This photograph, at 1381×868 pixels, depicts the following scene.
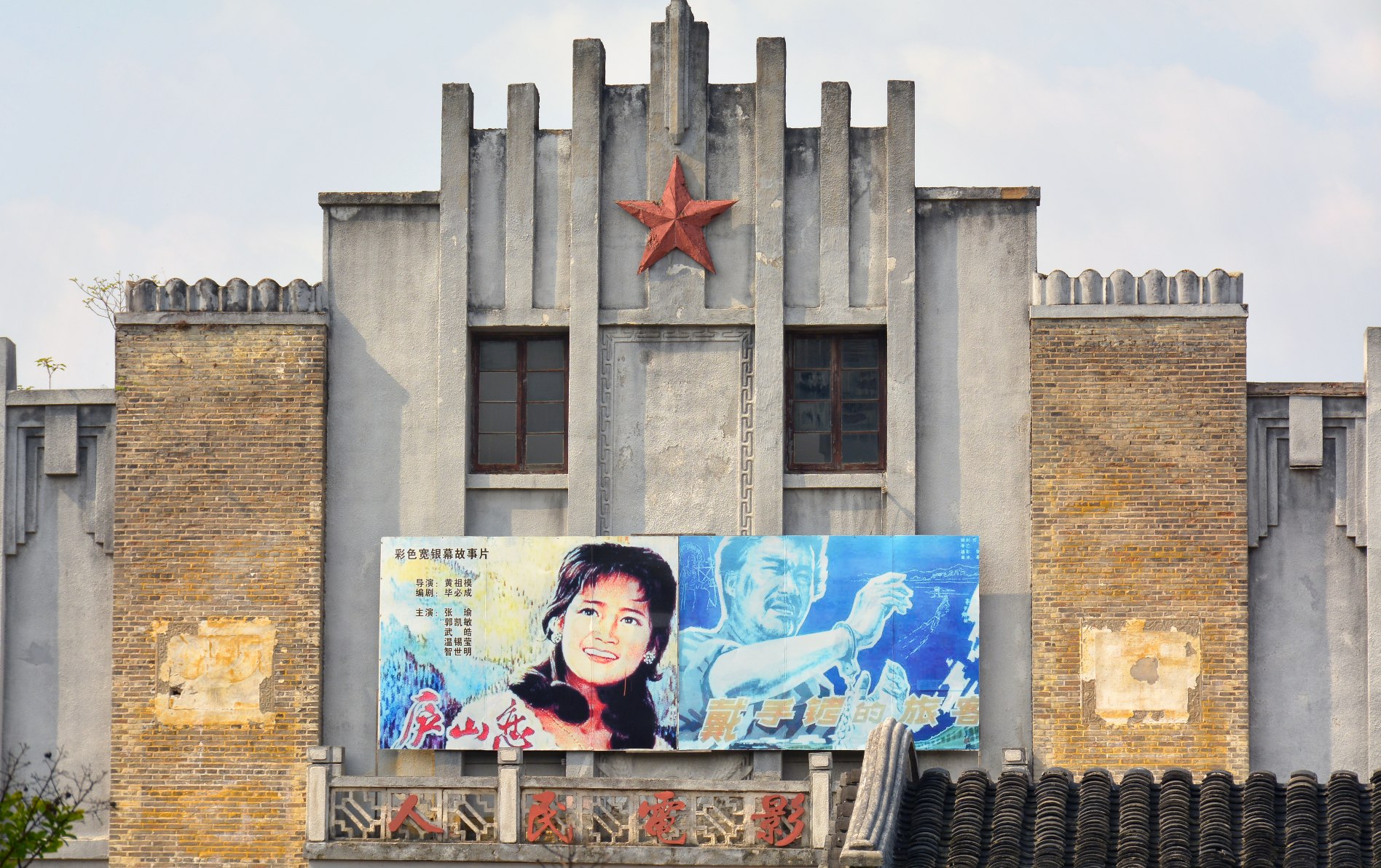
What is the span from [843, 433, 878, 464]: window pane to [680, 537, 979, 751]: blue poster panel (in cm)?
116

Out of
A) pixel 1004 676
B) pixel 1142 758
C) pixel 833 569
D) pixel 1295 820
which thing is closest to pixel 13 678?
pixel 833 569

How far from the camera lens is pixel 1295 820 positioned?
16703 mm

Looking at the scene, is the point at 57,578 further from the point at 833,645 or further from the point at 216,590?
the point at 833,645

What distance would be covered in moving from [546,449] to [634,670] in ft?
9.44

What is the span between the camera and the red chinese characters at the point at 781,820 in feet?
72.5

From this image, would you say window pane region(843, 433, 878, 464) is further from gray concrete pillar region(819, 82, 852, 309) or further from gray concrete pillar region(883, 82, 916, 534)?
gray concrete pillar region(819, 82, 852, 309)

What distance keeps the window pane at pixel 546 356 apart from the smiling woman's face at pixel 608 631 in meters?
2.75

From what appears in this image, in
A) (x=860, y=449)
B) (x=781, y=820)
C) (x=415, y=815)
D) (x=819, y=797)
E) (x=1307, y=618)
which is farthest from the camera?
(x=860, y=449)

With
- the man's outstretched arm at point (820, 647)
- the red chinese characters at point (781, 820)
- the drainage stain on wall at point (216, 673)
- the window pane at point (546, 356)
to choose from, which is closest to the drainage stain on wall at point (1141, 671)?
the man's outstretched arm at point (820, 647)

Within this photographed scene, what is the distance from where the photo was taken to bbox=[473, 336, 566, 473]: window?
24.8m

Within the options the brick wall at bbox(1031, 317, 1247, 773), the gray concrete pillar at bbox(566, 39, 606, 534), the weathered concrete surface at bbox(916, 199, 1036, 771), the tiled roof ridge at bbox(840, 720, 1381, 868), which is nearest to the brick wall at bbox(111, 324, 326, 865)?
the gray concrete pillar at bbox(566, 39, 606, 534)

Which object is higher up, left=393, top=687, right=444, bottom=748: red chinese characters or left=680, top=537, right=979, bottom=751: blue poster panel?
left=680, top=537, right=979, bottom=751: blue poster panel

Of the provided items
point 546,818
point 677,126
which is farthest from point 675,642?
point 677,126

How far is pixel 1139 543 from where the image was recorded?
2370 centimetres
